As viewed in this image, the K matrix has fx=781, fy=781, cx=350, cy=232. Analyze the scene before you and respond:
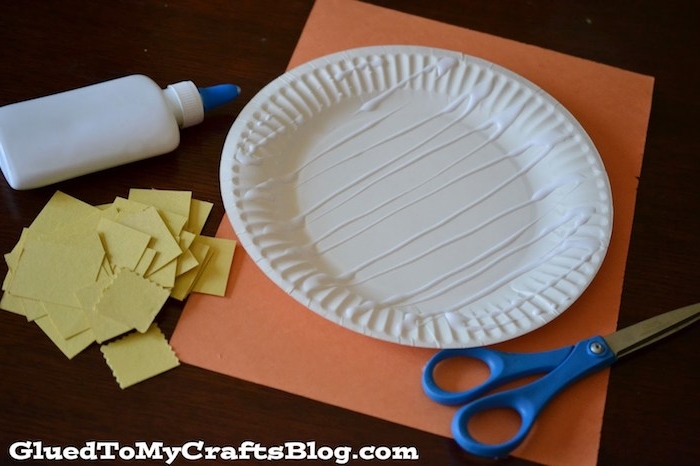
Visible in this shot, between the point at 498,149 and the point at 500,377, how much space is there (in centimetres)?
21

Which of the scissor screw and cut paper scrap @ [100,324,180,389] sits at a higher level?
the scissor screw

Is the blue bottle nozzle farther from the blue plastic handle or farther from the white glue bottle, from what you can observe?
the blue plastic handle

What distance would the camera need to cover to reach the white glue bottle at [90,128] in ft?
1.82

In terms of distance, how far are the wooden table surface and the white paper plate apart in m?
0.05

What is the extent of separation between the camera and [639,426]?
54 cm

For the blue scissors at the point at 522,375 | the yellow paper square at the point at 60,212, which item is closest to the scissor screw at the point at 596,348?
the blue scissors at the point at 522,375

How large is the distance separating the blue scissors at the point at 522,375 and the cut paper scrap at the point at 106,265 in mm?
182

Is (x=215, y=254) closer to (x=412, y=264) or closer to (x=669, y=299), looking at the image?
(x=412, y=264)

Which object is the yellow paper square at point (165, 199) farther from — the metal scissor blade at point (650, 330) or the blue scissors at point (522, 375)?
the metal scissor blade at point (650, 330)

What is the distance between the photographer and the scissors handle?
0.51m

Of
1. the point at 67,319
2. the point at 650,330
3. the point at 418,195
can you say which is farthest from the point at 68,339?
the point at 650,330

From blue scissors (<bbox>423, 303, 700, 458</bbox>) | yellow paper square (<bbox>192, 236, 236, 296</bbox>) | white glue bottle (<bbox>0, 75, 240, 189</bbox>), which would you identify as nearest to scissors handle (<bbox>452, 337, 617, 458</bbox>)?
blue scissors (<bbox>423, 303, 700, 458</bbox>)

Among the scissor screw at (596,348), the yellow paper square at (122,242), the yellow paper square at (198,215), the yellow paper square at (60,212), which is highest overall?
the scissor screw at (596,348)

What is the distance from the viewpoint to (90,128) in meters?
0.57
